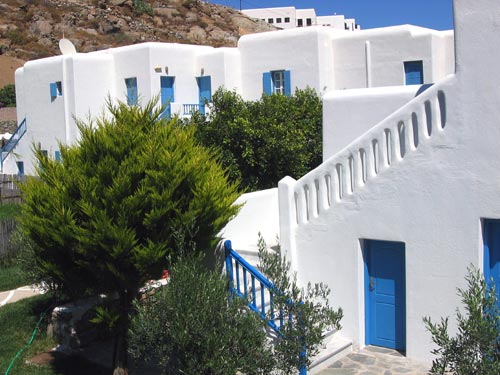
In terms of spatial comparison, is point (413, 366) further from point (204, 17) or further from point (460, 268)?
point (204, 17)

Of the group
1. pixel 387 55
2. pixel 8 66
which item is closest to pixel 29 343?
pixel 387 55

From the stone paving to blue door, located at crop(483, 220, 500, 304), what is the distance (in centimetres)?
170

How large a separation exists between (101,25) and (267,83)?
127 ft

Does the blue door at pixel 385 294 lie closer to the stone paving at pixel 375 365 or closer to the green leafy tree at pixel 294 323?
the stone paving at pixel 375 365

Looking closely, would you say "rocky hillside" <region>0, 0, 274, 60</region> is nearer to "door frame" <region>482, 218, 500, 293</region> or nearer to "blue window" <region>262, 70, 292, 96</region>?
"blue window" <region>262, 70, 292, 96</region>

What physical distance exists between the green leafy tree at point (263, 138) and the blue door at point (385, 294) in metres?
7.32

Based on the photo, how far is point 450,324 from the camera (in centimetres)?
939

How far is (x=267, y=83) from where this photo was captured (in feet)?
77.3

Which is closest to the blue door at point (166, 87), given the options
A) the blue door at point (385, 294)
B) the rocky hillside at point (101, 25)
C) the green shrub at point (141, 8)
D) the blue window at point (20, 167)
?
the blue window at point (20, 167)

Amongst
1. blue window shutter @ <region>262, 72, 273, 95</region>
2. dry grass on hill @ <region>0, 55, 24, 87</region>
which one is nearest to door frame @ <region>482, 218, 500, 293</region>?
blue window shutter @ <region>262, 72, 273, 95</region>

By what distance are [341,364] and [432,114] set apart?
4032mm

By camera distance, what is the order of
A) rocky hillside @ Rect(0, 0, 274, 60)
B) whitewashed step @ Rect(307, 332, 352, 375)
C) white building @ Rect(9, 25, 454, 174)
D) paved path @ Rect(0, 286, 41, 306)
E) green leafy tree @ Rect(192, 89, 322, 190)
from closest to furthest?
whitewashed step @ Rect(307, 332, 352, 375), paved path @ Rect(0, 286, 41, 306), green leafy tree @ Rect(192, 89, 322, 190), white building @ Rect(9, 25, 454, 174), rocky hillside @ Rect(0, 0, 274, 60)

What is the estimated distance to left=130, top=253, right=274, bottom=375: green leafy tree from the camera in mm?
6699

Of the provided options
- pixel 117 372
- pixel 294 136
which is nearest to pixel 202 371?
pixel 117 372
